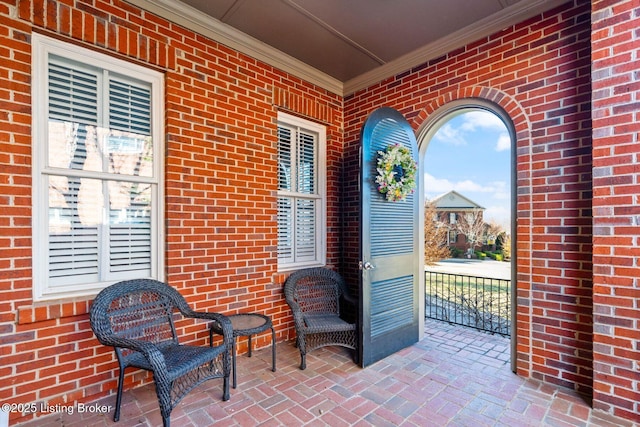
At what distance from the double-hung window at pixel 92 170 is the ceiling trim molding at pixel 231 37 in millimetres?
524

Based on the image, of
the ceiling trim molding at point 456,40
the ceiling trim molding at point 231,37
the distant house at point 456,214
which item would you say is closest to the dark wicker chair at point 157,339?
the ceiling trim molding at point 231,37

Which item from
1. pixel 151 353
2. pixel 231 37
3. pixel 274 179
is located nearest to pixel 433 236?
pixel 274 179

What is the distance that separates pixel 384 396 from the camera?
2.22 meters

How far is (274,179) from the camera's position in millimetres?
3227

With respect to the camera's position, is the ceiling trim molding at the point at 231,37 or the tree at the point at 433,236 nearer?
the ceiling trim molding at the point at 231,37

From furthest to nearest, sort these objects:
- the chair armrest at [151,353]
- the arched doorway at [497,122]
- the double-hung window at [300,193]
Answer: the double-hung window at [300,193], the arched doorway at [497,122], the chair armrest at [151,353]

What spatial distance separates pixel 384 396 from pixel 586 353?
1598mm

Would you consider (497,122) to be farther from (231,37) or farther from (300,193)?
(231,37)

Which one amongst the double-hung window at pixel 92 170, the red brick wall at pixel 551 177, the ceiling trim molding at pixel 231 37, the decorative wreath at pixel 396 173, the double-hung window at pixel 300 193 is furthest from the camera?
the double-hung window at pixel 300 193

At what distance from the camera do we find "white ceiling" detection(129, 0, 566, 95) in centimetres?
244

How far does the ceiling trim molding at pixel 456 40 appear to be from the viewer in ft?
8.02

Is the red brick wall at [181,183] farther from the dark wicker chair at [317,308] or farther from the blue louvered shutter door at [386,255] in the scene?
the blue louvered shutter door at [386,255]

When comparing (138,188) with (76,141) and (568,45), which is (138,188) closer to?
(76,141)

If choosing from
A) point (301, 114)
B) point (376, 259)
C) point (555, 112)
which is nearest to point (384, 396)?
point (376, 259)
